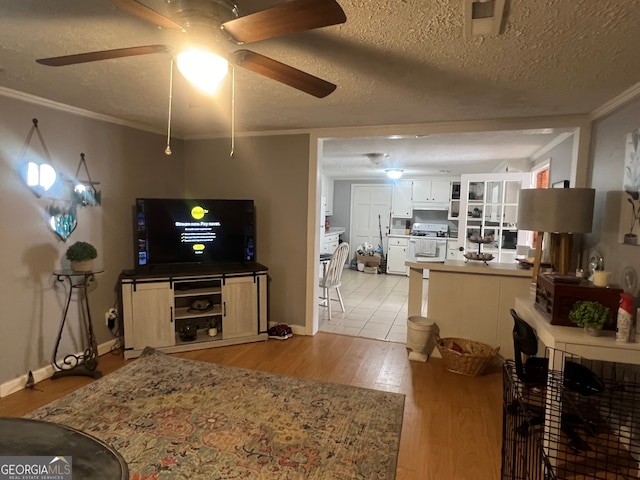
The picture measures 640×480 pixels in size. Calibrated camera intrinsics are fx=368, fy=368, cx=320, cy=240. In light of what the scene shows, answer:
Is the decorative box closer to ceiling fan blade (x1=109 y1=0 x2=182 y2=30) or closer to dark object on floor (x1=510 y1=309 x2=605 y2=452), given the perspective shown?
dark object on floor (x1=510 y1=309 x2=605 y2=452)

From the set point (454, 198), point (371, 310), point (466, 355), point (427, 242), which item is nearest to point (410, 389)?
point (466, 355)

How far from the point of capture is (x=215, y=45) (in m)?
1.32

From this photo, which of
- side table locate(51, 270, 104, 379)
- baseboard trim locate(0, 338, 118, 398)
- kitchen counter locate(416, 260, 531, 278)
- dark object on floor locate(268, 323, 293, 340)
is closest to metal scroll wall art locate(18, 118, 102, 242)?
side table locate(51, 270, 104, 379)

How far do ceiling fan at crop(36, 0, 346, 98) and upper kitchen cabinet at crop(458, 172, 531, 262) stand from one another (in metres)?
3.94

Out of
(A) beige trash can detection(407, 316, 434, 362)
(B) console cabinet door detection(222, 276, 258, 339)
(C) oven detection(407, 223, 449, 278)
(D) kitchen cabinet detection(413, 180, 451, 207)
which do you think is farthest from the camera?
(D) kitchen cabinet detection(413, 180, 451, 207)

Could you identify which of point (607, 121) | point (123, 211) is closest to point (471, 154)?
point (607, 121)

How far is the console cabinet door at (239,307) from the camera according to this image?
11.8 ft

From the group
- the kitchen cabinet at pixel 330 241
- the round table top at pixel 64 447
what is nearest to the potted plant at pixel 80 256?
the round table top at pixel 64 447

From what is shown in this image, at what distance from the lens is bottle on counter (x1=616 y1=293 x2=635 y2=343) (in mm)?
1813

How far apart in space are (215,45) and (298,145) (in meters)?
2.51

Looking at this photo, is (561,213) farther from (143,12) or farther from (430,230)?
(430,230)

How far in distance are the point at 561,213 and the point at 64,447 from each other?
288 centimetres

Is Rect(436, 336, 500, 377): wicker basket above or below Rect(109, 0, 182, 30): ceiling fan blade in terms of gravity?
below

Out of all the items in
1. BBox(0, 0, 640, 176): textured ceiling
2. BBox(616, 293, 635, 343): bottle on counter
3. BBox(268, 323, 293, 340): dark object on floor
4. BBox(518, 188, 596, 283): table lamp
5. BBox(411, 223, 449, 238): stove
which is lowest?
BBox(268, 323, 293, 340): dark object on floor
